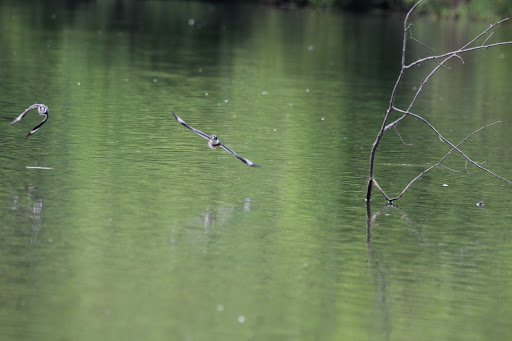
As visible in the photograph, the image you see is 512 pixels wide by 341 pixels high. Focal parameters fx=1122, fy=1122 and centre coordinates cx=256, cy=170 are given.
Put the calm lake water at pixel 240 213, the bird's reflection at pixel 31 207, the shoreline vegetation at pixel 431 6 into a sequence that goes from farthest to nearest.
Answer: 1. the shoreline vegetation at pixel 431 6
2. the bird's reflection at pixel 31 207
3. the calm lake water at pixel 240 213

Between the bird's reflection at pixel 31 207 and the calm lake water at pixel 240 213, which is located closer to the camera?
the calm lake water at pixel 240 213

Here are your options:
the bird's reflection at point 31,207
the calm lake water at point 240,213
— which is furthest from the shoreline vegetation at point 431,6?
the bird's reflection at point 31,207

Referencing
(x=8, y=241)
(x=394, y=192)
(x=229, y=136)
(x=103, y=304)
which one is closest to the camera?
(x=103, y=304)

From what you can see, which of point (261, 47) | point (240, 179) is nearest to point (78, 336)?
point (240, 179)

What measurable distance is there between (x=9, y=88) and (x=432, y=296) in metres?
13.2

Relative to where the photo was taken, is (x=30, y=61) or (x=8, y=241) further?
(x=30, y=61)

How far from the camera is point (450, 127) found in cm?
1919

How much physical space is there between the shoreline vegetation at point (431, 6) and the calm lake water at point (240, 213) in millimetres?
34541

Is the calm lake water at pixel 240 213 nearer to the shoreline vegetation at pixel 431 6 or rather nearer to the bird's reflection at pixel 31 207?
the bird's reflection at pixel 31 207

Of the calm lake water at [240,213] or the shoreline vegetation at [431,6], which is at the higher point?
the calm lake water at [240,213]

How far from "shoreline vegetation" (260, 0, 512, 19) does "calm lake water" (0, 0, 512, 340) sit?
34541mm

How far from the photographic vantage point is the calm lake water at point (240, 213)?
8.23 m

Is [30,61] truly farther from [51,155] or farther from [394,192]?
[394,192]

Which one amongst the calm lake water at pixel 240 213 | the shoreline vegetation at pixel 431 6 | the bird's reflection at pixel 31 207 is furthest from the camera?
the shoreline vegetation at pixel 431 6
